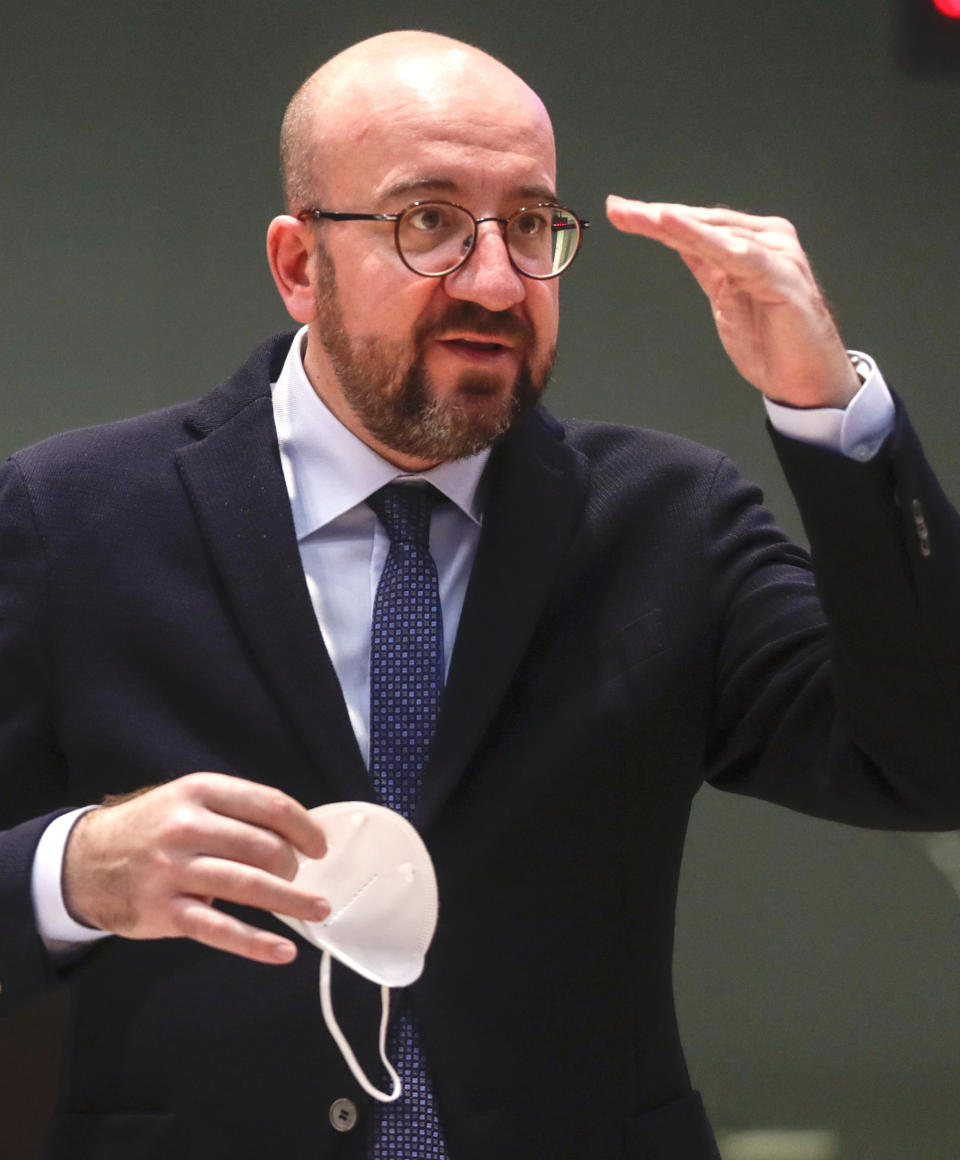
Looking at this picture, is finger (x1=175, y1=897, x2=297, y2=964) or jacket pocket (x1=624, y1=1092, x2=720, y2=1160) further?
jacket pocket (x1=624, y1=1092, x2=720, y2=1160)

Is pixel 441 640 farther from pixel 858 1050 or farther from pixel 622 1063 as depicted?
pixel 858 1050

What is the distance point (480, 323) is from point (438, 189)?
0.15m

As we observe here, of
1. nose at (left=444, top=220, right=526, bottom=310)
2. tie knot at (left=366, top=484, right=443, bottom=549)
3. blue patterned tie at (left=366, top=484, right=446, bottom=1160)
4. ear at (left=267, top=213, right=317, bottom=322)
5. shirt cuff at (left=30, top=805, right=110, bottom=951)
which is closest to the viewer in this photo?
shirt cuff at (left=30, top=805, right=110, bottom=951)

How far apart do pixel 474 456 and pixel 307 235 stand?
1.12ft

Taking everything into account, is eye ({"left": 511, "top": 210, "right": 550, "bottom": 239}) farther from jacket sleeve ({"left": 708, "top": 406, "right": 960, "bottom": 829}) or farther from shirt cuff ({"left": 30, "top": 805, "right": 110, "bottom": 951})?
shirt cuff ({"left": 30, "top": 805, "right": 110, "bottom": 951})

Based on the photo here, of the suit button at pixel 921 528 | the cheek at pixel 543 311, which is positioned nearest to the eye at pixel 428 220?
the cheek at pixel 543 311

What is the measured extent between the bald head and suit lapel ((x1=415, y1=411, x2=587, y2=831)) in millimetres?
338

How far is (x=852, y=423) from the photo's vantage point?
164cm

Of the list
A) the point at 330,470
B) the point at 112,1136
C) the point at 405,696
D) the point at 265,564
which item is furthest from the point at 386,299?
the point at 112,1136

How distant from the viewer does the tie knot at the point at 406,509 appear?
75.3 inches

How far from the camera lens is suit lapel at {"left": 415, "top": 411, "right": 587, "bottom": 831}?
1.77 m

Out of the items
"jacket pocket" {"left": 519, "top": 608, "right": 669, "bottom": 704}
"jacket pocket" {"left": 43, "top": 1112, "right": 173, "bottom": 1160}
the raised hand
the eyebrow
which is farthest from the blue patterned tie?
the raised hand

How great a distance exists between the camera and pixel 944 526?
1640 mm

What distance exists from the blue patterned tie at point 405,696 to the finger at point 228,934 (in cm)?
39
